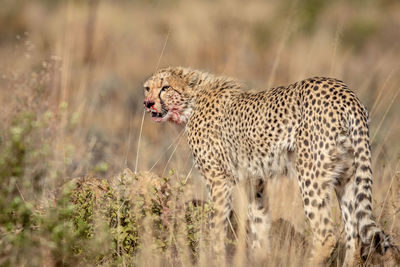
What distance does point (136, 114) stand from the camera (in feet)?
33.2

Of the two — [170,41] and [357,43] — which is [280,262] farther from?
[357,43]

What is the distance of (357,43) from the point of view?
50.4 ft

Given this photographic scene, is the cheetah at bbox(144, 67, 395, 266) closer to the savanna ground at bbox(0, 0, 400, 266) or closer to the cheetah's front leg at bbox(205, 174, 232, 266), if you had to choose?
the cheetah's front leg at bbox(205, 174, 232, 266)

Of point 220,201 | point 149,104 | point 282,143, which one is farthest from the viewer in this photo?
point 149,104

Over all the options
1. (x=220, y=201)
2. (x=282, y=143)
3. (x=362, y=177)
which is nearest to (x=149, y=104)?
(x=220, y=201)

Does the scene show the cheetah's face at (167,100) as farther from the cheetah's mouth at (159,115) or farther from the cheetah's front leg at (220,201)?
the cheetah's front leg at (220,201)

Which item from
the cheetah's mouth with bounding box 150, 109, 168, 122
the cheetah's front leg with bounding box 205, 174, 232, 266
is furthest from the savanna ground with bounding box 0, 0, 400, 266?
the cheetah's mouth with bounding box 150, 109, 168, 122

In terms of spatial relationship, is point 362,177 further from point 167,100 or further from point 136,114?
point 136,114

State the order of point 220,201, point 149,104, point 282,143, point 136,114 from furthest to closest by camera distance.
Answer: point 136,114
point 149,104
point 220,201
point 282,143

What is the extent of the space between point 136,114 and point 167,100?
4433 mm

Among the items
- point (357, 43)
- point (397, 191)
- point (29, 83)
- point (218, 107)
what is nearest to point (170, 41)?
point (357, 43)

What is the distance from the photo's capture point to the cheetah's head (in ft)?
18.8

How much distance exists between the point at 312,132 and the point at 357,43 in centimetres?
1156

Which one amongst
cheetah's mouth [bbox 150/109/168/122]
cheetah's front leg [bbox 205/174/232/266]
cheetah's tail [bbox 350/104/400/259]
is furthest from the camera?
cheetah's mouth [bbox 150/109/168/122]
